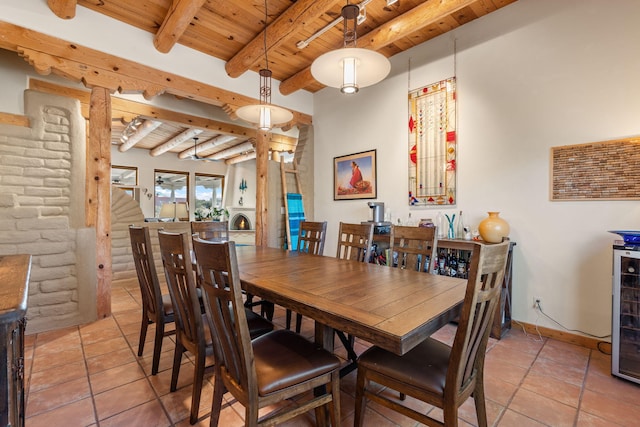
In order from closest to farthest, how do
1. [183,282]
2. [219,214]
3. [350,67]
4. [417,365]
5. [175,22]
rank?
[417,365]
[183,282]
[350,67]
[175,22]
[219,214]

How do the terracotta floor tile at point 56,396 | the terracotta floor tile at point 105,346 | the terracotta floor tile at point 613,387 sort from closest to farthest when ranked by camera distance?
the terracotta floor tile at point 56,396 → the terracotta floor tile at point 613,387 → the terracotta floor tile at point 105,346

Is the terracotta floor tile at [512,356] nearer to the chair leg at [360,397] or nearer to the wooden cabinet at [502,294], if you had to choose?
the wooden cabinet at [502,294]

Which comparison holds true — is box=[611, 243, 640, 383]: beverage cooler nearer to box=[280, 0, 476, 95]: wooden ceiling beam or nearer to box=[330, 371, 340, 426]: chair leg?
box=[330, 371, 340, 426]: chair leg

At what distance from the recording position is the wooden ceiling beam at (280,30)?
2.72 metres

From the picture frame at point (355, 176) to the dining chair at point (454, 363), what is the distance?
2.87 metres

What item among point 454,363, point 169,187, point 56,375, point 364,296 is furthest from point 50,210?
point 169,187

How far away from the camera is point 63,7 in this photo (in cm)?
269

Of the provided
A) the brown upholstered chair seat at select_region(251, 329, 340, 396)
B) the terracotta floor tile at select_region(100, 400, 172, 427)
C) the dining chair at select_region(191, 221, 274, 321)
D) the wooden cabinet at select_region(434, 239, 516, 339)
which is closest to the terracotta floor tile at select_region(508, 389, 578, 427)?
the wooden cabinet at select_region(434, 239, 516, 339)

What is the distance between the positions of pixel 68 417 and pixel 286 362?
140 centimetres

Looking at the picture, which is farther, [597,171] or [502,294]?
[502,294]

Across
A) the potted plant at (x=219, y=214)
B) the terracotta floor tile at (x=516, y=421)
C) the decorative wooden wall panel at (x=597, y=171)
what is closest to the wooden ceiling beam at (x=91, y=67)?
the decorative wooden wall panel at (x=597, y=171)

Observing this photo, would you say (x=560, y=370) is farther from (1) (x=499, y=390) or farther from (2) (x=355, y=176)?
(2) (x=355, y=176)

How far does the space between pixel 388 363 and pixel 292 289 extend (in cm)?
58

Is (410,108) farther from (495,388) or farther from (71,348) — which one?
(71,348)
